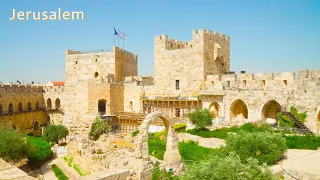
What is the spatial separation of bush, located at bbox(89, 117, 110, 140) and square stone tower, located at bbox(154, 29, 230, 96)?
5.96 metres

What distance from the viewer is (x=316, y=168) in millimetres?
10031

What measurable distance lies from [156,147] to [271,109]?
10730 millimetres

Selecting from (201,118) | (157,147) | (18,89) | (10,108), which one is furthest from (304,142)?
(18,89)

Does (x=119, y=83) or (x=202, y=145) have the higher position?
(x=119, y=83)

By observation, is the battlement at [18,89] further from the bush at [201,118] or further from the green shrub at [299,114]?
the green shrub at [299,114]

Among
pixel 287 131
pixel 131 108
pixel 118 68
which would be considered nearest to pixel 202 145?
pixel 287 131

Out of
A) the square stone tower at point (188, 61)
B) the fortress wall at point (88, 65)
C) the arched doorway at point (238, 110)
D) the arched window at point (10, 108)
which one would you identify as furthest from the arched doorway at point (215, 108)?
the arched window at point (10, 108)

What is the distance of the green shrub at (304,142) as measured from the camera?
16.9 meters

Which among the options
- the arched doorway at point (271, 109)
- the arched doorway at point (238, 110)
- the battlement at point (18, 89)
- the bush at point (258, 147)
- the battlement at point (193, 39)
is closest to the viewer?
the bush at point (258, 147)

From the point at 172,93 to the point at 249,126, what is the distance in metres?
9.59

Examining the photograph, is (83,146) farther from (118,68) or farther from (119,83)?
(118,68)

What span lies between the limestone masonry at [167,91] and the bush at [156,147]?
6.00 m

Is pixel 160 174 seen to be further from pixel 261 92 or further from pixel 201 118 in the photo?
pixel 261 92

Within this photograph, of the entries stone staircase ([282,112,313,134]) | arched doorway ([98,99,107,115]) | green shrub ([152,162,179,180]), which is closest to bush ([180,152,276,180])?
green shrub ([152,162,179,180])
